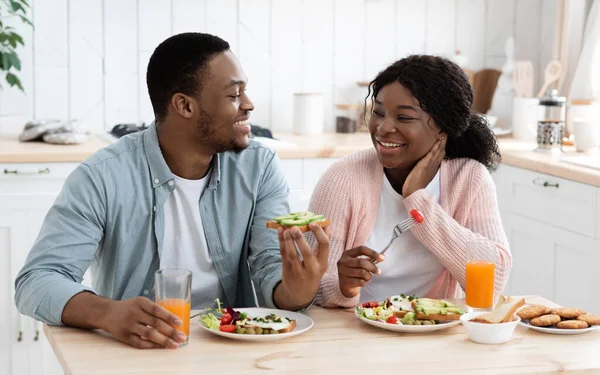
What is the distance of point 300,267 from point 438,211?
18.0 inches

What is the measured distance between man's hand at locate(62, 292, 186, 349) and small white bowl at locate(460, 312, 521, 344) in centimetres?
53

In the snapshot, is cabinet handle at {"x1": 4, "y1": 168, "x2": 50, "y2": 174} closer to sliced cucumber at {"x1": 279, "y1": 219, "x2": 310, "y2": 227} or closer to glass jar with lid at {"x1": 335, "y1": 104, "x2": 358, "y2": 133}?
glass jar with lid at {"x1": 335, "y1": 104, "x2": 358, "y2": 133}

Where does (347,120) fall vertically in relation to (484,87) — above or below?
below

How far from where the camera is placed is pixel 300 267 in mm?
1819

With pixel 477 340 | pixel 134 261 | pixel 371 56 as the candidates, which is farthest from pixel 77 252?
pixel 371 56

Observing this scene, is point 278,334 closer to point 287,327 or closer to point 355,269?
point 287,327

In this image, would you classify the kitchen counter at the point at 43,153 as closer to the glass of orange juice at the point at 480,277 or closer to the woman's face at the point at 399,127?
the woman's face at the point at 399,127

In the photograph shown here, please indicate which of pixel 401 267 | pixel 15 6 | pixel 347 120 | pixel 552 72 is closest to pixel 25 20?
pixel 15 6

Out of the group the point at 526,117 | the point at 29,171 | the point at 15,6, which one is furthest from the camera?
the point at 526,117

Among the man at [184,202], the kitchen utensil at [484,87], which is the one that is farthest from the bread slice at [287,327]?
the kitchen utensil at [484,87]

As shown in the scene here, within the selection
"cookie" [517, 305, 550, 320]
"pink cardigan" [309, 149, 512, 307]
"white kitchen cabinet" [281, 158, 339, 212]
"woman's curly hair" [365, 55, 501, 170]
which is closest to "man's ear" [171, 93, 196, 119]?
"pink cardigan" [309, 149, 512, 307]

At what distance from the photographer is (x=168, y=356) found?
1600mm

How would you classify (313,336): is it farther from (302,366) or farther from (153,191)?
(153,191)

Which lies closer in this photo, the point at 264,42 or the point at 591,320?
the point at 591,320
